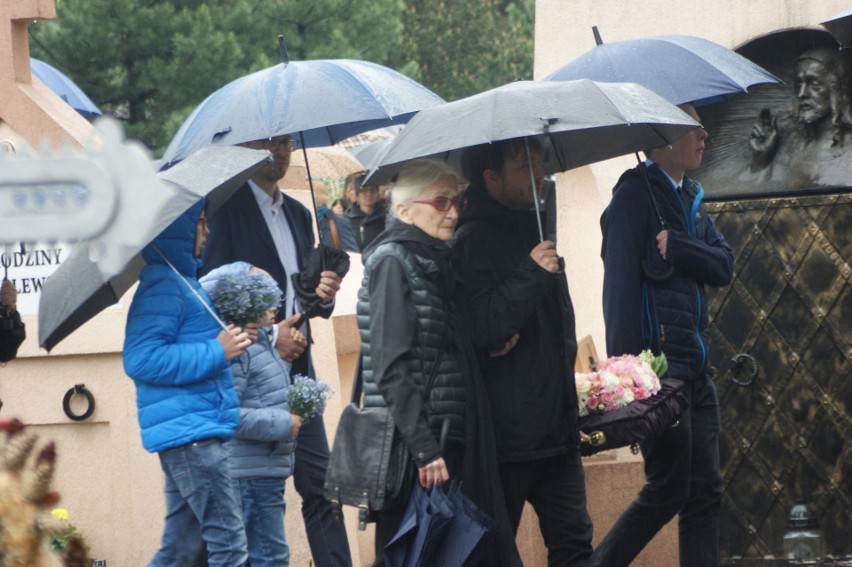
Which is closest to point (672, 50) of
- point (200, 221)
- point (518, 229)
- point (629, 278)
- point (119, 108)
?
point (629, 278)

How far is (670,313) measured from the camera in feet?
19.4

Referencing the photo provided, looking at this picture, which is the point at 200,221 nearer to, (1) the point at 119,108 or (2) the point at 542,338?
(2) the point at 542,338

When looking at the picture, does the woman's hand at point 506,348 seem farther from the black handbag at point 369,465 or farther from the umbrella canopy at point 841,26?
the umbrella canopy at point 841,26

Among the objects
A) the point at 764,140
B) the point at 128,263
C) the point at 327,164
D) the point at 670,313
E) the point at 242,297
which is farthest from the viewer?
the point at 327,164

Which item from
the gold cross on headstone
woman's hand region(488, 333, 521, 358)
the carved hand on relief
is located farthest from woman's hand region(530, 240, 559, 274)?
the gold cross on headstone

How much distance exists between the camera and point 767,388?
24.8ft

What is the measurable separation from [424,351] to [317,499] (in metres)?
1.84

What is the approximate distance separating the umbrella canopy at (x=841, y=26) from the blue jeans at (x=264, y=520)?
9.67ft

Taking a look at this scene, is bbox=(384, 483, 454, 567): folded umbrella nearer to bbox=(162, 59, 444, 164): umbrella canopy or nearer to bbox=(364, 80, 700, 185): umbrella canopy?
bbox=(364, 80, 700, 185): umbrella canopy

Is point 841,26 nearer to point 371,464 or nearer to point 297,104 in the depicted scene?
point 297,104

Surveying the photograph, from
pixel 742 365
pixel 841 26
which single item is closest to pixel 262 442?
pixel 742 365

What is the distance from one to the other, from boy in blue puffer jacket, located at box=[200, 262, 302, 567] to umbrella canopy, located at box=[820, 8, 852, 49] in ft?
8.43

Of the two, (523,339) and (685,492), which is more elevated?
(523,339)

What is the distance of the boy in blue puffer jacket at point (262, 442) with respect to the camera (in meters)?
5.86
